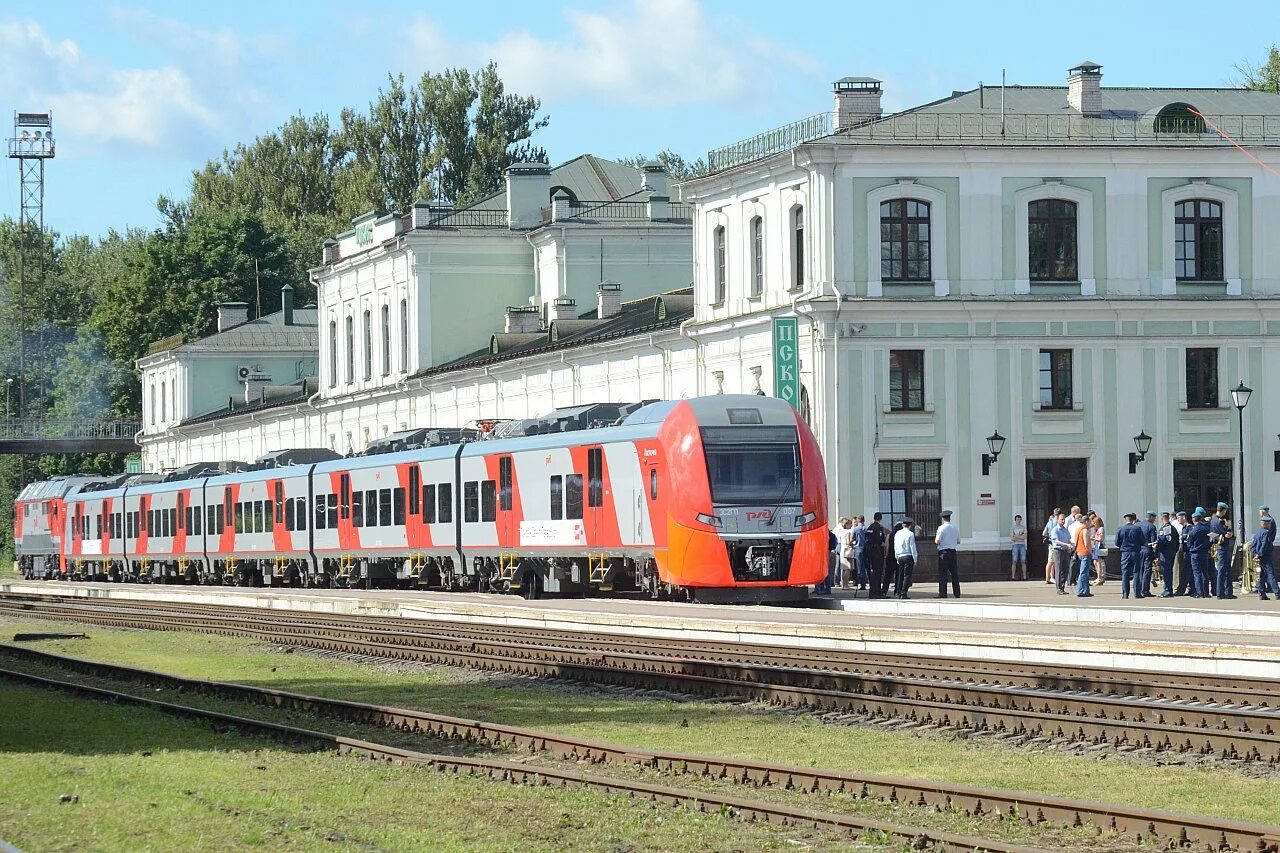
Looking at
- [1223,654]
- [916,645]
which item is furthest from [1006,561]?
[1223,654]

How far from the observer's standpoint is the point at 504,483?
40.5 m

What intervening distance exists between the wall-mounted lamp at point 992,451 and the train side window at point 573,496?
12702mm

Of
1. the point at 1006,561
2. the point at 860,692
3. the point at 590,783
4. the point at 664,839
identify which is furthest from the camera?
the point at 1006,561

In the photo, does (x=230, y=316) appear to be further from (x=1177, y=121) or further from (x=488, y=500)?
(x=488, y=500)

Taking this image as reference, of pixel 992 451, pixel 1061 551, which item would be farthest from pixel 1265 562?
pixel 992 451

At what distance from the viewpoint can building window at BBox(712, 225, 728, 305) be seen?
52844 mm

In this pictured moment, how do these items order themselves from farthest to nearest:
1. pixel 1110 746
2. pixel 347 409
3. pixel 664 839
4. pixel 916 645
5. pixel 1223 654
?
pixel 347 409 → pixel 916 645 → pixel 1223 654 → pixel 1110 746 → pixel 664 839

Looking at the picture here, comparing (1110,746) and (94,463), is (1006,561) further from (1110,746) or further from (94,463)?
(94,463)

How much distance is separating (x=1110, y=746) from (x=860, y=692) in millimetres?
4622

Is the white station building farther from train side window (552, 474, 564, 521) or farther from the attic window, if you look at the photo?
train side window (552, 474, 564, 521)

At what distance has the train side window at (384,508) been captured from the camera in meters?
47.3

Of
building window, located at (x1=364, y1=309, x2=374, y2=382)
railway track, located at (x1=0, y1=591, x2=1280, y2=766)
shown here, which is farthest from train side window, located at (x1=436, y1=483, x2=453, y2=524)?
building window, located at (x1=364, y1=309, x2=374, y2=382)

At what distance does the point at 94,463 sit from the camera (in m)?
115

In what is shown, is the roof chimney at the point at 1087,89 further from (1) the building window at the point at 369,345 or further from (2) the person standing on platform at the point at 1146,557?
(1) the building window at the point at 369,345
